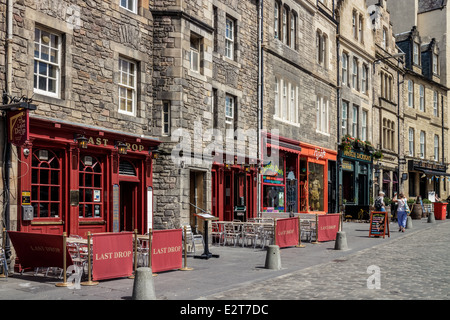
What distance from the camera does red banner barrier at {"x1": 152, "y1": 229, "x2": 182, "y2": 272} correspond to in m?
11.2

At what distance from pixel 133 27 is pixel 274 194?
10.4 metres

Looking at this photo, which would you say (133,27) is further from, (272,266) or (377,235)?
(377,235)

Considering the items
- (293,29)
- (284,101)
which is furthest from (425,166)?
(284,101)

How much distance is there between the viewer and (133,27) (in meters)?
15.8

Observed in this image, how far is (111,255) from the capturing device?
34.1 ft

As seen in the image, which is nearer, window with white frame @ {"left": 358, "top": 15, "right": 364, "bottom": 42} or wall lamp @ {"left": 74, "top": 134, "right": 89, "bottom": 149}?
wall lamp @ {"left": 74, "top": 134, "right": 89, "bottom": 149}

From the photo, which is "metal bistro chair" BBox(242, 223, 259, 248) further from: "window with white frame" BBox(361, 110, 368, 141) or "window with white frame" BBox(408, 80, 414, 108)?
"window with white frame" BBox(408, 80, 414, 108)

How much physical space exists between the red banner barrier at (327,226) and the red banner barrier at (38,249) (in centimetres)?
994

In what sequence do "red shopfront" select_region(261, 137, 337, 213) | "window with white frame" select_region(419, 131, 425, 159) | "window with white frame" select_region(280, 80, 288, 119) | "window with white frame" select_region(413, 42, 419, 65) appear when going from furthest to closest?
"window with white frame" select_region(419, 131, 425, 159) → "window with white frame" select_region(413, 42, 419, 65) → "window with white frame" select_region(280, 80, 288, 119) → "red shopfront" select_region(261, 137, 337, 213)

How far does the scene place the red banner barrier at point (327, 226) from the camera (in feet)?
60.1

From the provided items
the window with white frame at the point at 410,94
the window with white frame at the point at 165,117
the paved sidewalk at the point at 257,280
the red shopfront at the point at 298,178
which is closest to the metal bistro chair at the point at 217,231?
the paved sidewalk at the point at 257,280

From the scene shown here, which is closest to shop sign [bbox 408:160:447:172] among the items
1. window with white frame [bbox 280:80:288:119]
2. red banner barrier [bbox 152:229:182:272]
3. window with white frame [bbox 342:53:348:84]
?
window with white frame [bbox 342:53:348:84]

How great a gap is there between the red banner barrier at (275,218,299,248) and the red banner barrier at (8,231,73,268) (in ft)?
22.8

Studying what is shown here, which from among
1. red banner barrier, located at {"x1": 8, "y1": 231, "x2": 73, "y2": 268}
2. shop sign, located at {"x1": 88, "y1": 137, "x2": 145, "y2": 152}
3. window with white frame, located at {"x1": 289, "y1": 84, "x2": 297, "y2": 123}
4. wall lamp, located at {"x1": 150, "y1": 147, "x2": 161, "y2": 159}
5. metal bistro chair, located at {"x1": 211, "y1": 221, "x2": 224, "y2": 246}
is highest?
window with white frame, located at {"x1": 289, "y1": 84, "x2": 297, "y2": 123}
